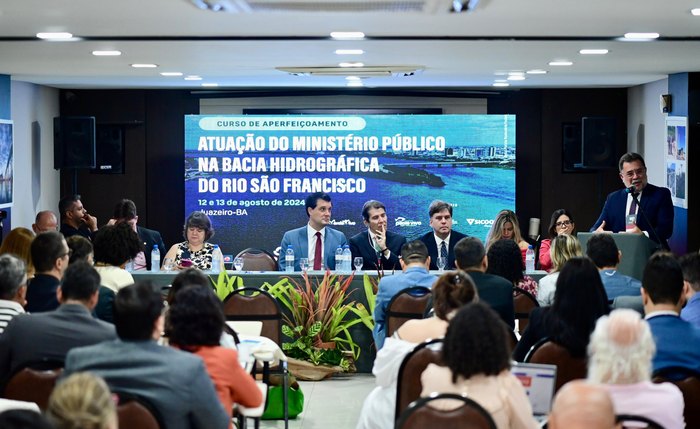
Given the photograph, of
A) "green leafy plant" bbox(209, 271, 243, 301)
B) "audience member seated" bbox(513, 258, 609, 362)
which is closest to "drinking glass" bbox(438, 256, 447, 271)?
"green leafy plant" bbox(209, 271, 243, 301)

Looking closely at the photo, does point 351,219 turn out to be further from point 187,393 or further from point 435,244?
point 187,393

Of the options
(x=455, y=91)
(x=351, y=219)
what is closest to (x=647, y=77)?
(x=455, y=91)

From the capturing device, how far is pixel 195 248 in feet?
29.8

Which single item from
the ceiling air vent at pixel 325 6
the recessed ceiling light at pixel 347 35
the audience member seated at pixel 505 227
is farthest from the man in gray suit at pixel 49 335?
the audience member seated at pixel 505 227

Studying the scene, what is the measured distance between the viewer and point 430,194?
14.1m

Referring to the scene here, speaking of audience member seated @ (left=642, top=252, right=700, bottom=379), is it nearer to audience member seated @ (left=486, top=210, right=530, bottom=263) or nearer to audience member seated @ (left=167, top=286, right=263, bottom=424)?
audience member seated @ (left=167, top=286, right=263, bottom=424)

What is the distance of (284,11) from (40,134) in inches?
306

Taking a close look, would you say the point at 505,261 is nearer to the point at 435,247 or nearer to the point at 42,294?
the point at 42,294

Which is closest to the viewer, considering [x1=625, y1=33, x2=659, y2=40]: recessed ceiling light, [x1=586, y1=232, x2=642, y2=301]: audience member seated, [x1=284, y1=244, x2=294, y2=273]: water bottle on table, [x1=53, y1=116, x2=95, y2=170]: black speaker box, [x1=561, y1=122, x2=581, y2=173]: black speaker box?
[x1=586, y1=232, x2=642, y2=301]: audience member seated

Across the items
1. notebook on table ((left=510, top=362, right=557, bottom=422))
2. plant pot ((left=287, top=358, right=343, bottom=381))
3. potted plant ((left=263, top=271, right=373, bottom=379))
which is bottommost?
plant pot ((left=287, top=358, right=343, bottom=381))

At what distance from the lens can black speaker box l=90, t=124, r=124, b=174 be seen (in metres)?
14.7

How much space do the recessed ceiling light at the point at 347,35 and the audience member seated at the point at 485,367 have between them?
4.68m

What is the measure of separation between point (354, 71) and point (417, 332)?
6.87 meters

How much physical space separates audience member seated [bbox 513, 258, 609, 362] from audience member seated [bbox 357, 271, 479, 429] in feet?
1.18
